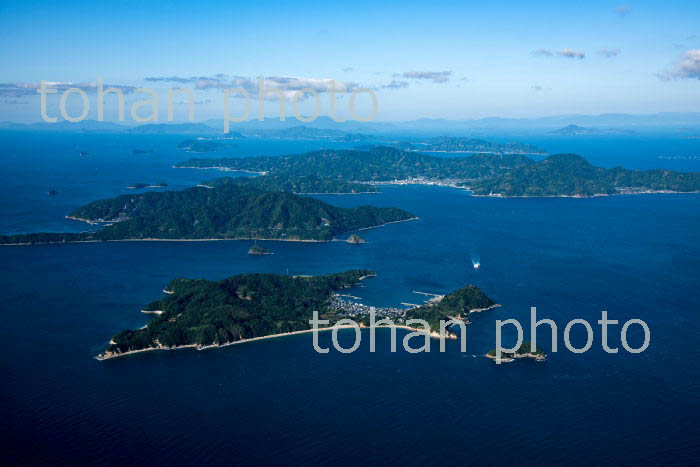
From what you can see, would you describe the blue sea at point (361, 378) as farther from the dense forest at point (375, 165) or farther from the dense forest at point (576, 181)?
the dense forest at point (375, 165)

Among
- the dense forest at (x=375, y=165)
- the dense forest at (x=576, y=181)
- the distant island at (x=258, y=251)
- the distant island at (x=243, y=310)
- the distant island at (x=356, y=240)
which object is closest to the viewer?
the distant island at (x=243, y=310)

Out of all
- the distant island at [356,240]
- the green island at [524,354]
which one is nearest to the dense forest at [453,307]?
the green island at [524,354]

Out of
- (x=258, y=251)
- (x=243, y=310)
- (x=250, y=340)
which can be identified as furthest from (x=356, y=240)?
(x=250, y=340)

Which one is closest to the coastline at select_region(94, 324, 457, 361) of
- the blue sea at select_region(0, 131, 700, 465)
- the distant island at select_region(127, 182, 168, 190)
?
the blue sea at select_region(0, 131, 700, 465)

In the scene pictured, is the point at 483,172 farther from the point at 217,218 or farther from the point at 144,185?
the point at 217,218

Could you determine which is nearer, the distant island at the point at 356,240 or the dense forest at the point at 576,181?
the distant island at the point at 356,240

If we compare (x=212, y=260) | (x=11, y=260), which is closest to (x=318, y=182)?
(x=212, y=260)

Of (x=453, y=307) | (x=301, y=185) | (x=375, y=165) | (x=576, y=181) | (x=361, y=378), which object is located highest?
(x=375, y=165)

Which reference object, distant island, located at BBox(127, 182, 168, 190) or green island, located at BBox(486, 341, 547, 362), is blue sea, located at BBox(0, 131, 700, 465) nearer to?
green island, located at BBox(486, 341, 547, 362)

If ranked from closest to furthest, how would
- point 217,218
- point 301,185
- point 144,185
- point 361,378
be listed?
point 361,378 → point 217,218 → point 144,185 → point 301,185
